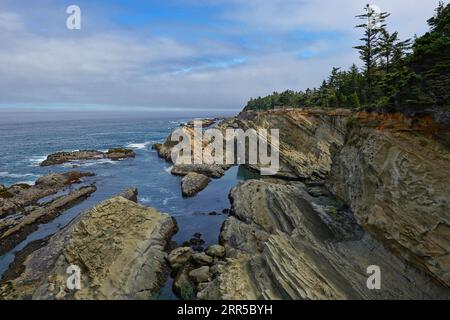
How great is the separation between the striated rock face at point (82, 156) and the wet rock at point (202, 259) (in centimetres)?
5280

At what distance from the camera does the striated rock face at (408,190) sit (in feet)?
54.4

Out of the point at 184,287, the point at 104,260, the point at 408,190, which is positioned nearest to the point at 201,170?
the point at 104,260

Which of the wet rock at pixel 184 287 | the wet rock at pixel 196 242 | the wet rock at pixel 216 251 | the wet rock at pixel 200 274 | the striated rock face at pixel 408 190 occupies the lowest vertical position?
the wet rock at pixel 184 287

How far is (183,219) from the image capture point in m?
35.9

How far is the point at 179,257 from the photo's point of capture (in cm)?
2567

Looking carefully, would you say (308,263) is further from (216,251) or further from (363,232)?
(216,251)

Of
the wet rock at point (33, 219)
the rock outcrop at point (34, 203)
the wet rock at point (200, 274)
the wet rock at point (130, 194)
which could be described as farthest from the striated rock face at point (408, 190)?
the rock outcrop at point (34, 203)

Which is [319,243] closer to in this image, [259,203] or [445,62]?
[259,203]

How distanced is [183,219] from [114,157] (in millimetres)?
44156

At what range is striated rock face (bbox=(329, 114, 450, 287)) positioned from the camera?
1658 centimetres

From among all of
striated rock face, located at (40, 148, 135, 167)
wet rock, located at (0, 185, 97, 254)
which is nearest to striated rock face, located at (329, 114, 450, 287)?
wet rock, located at (0, 185, 97, 254)

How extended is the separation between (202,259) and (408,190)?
1553 cm

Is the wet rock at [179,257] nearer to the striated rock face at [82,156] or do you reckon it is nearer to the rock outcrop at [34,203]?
the rock outcrop at [34,203]

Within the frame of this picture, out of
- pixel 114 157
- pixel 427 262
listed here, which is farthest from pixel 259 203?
pixel 114 157
